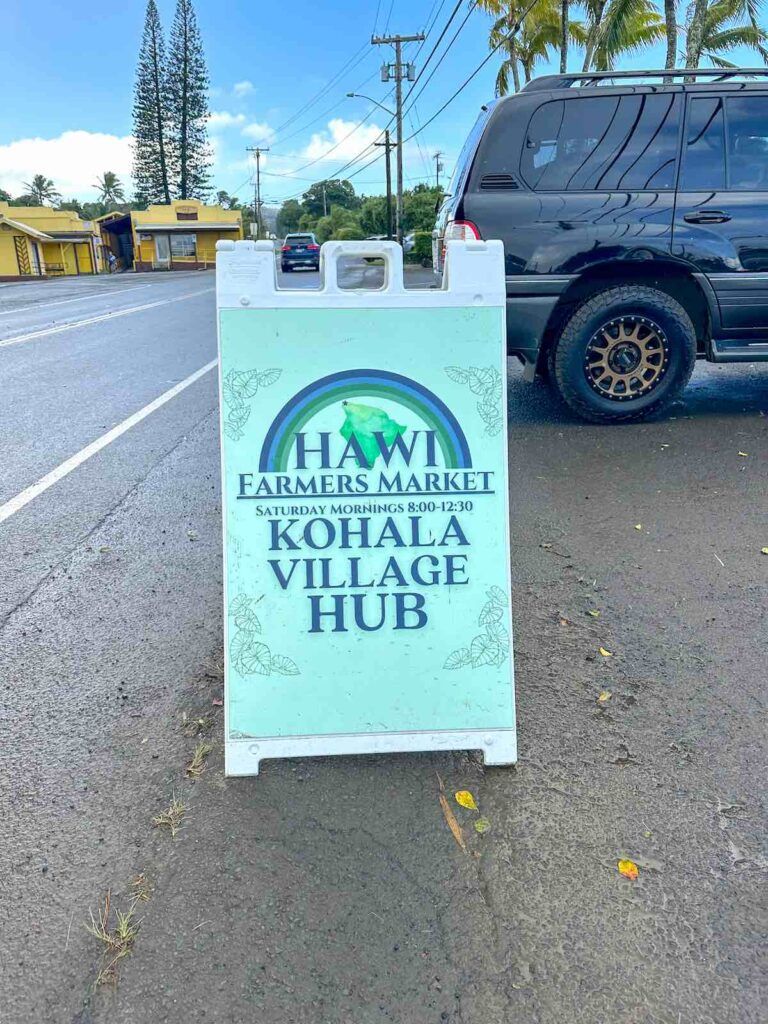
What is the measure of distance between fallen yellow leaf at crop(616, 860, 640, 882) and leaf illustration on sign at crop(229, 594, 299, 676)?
1.03 meters

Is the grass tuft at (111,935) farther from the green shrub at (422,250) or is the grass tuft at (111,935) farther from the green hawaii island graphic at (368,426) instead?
the green shrub at (422,250)

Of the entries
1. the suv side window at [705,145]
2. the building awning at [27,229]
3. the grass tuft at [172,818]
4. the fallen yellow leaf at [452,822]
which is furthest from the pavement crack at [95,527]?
the building awning at [27,229]

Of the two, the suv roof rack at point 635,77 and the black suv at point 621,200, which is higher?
the suv roof rack at point 635,77

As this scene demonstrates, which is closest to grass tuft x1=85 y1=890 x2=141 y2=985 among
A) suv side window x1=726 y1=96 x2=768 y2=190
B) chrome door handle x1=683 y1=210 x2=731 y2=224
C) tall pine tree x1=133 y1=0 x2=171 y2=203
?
chrome door handle x1=683 y1=210 x2=731 y2=224

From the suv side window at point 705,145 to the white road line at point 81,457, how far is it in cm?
478

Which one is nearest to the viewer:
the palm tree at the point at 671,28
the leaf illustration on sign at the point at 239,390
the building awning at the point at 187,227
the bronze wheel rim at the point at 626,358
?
the leaf illustration on sign at the point at 239,390

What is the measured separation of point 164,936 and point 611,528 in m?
3.09

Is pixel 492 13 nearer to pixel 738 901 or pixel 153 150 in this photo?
pixel 738 901

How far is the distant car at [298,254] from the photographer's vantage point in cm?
3619

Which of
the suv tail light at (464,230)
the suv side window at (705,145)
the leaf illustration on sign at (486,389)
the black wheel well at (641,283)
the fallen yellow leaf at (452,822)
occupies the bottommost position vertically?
the fallen yellow leaf at (452,822)

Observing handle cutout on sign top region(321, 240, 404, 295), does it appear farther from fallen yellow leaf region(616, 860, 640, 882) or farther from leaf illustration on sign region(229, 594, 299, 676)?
fallen yellow leaf region(616, 860, 640, 882)

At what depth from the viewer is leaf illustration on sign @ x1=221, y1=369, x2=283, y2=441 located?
2.23 meters

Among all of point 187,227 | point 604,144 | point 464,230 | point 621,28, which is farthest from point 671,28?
point 187,227

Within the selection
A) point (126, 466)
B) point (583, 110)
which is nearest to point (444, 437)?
point (126, 466)
